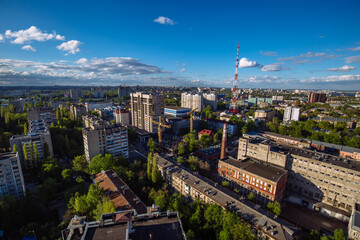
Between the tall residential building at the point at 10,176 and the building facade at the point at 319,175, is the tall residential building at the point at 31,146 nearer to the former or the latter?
the tall residential building at the point at 10,176

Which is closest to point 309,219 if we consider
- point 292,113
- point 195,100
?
point 292,113

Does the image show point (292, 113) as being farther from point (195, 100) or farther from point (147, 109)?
point (147, 109)

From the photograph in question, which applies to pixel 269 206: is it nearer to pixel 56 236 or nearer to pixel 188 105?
pixel 56 236

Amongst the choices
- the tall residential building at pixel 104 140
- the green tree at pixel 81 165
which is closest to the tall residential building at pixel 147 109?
the tall residential building at pixel 104 140

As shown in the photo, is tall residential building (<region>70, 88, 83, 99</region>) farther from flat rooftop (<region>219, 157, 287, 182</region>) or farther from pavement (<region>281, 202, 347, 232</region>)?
pavement (<region>281, 202, 347, 232</region>)

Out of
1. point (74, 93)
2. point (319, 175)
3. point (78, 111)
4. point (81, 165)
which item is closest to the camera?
point (319, 175)

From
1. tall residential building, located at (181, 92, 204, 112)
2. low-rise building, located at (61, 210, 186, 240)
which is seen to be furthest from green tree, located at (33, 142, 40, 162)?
tall residential building, located at (181, 92, 204, 112)

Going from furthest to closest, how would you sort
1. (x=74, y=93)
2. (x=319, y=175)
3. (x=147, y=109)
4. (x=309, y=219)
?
(x=74, y=93) < (x=147, y=109) < (x=319, y=175) < (x=309, y=219)
